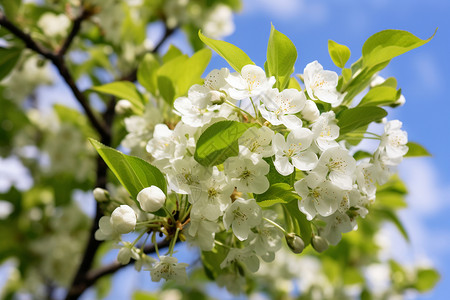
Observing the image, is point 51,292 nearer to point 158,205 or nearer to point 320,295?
A: point 320,295

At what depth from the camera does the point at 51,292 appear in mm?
3535

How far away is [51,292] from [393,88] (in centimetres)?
326

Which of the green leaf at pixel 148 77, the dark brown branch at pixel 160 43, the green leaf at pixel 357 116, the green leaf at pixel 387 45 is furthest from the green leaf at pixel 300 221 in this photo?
the dark brown branch at pixel 160 43

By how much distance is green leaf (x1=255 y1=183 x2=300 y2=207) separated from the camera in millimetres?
1100

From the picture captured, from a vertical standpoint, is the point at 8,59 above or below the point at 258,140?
below

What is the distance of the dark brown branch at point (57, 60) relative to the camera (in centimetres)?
196

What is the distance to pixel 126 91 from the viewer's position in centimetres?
169

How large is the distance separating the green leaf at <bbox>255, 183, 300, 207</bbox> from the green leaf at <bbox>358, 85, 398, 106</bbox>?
0.46 metres

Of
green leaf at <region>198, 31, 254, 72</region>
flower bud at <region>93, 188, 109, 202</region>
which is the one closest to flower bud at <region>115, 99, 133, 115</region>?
flower bud at <region>93, 188, 109, 202</region>

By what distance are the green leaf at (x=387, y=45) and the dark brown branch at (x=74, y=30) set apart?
5.18 ft

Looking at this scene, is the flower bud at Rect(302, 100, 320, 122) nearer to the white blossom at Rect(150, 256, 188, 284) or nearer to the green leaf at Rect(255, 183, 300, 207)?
the green leaf at Rect(255, 183, 300, 207)

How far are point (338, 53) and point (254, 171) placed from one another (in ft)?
1.68

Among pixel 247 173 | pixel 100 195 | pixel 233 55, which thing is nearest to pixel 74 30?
pixel 100 195

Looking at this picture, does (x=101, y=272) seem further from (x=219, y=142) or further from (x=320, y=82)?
(x=320, y=82)
